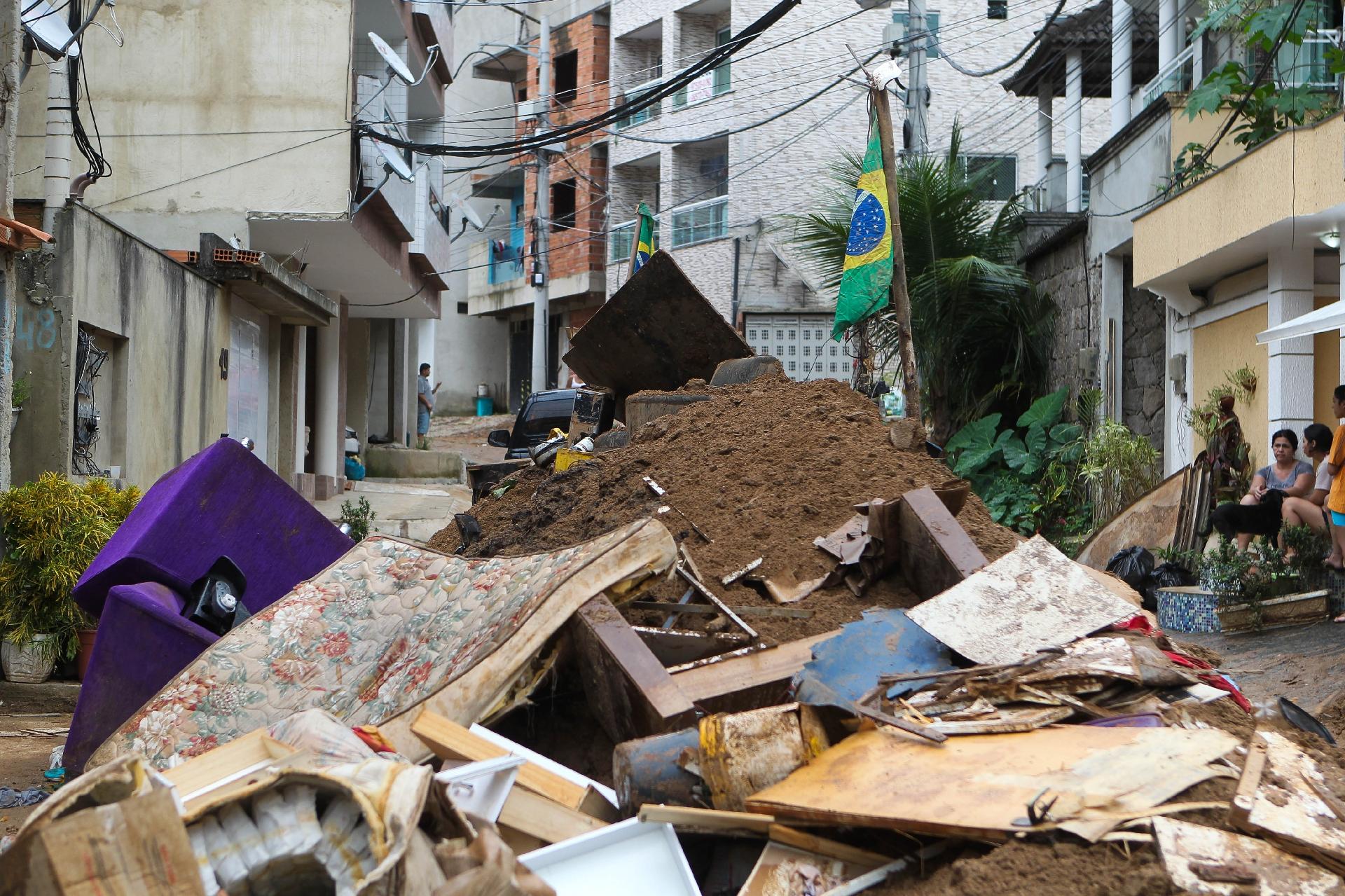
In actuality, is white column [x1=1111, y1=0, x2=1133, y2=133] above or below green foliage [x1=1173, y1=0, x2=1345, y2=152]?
above

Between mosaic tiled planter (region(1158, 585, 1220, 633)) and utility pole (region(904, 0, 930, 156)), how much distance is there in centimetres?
713

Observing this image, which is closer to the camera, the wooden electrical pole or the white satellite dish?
the wooden electrical pole

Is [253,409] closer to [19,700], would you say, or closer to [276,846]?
[19,700]

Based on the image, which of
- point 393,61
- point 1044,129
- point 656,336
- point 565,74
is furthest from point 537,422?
point 565,74

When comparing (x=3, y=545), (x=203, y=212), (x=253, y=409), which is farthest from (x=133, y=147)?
(x=3, y=545)

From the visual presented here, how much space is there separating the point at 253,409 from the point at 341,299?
4594 mm

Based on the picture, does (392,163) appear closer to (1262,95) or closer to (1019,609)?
(1262,95)

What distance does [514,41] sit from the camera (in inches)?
1297

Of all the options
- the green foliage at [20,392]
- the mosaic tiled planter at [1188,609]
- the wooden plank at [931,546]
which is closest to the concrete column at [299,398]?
the green foliage at [20,392]

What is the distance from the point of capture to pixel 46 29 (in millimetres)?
9156

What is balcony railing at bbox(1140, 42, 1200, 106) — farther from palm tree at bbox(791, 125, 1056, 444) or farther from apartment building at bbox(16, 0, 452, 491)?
apartment building at bbox(16, 0, 452, 491)

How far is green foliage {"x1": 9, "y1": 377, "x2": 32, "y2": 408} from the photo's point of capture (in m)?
8.67

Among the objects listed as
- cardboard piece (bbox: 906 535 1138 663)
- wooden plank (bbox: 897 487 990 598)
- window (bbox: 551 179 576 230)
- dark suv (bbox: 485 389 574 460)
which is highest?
window (bbox: 551 179 576 230)

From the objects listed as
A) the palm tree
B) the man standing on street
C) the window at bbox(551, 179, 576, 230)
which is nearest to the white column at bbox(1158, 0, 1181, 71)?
the palm tree
